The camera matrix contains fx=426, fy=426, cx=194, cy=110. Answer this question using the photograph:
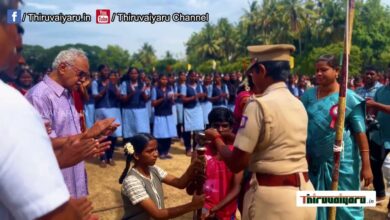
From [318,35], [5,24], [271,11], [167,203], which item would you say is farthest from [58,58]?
[271,11]

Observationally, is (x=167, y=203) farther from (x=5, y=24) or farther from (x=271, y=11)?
(x=271, y=11)

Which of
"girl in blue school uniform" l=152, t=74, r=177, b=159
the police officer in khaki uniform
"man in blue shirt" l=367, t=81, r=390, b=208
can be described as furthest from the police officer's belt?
"girl in blue school uniform" l=152, t=74, r=177, b=159

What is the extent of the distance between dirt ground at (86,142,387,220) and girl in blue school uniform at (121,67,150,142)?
0.67 m

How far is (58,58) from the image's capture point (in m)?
3.06

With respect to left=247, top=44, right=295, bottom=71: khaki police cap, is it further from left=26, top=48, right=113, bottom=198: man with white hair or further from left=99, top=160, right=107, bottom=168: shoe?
left=99, top=160, right=107, bottom=168: shoe

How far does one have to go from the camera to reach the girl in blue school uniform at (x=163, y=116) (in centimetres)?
858

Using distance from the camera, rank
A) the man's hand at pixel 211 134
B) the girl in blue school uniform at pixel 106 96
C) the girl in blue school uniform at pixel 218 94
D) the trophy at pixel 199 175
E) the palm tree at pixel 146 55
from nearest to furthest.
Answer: the man's hand at pixel 211 134, the trophy at pixel 199 175, the girl in blue school uniform at pixel 106 96, the girl in blue school uniform at pixel 218 94, the palm tree at pixel 146 55

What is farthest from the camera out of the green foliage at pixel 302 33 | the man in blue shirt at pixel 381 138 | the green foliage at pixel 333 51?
the green foliage at pixel 302 33

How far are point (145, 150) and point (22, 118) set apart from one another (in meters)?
2.20

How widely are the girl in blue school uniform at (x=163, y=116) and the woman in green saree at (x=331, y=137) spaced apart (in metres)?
5.29

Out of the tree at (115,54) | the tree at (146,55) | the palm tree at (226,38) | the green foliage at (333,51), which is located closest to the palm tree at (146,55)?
the tree at (146,55)

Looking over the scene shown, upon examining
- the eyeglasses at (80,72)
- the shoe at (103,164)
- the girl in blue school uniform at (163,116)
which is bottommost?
the shoe at (103,164)

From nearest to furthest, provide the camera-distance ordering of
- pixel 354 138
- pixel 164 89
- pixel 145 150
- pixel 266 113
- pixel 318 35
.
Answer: pixel 266 113 → pixel 145 150 → pixel 354 138 → pixel 164 89 → pixel 318 35

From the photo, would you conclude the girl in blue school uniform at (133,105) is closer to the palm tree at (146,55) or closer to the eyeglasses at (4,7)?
the eyeglasses at (4,7)
